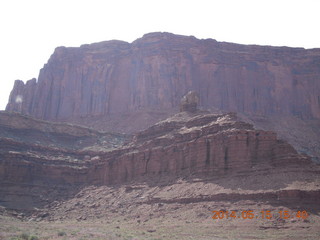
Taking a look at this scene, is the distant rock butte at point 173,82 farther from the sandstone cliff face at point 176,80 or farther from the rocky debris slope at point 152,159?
the rocky debris slope at point 152,159

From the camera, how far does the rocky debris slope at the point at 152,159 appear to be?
39500 millimetres

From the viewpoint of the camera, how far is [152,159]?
49.8 m

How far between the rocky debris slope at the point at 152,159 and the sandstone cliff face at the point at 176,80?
32.7 metres

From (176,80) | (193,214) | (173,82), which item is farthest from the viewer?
(176,80)

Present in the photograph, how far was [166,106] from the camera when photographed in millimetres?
93438

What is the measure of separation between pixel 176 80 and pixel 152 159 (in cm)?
5102

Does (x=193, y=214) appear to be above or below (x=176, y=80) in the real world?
below
